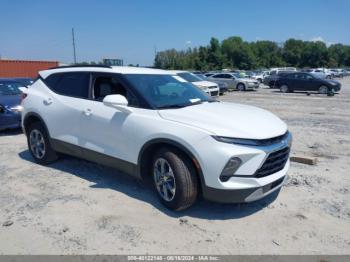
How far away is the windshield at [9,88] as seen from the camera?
9920 mm

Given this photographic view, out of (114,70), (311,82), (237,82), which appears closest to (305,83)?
(311,82)

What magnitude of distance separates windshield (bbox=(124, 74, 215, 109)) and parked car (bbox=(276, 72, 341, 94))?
67.3 ft

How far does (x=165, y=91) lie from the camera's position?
15.6 feet

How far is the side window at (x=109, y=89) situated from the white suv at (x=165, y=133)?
1 centimetres

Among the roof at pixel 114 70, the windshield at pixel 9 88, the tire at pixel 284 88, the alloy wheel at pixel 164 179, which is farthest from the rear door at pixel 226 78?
the alloy wheel at pixel 164 179

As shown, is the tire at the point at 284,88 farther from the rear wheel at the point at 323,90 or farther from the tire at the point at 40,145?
the tire at the point at 40,145

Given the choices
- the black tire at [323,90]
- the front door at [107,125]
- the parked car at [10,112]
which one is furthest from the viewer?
the black tire at [323,90]

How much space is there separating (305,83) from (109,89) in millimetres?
22263

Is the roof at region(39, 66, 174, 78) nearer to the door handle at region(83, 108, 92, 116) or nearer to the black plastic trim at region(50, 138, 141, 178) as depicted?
the door handle at region(83, 108, 92, 116)

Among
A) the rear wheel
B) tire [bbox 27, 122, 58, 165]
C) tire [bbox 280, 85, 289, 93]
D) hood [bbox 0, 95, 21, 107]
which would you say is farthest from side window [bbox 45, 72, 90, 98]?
tire [bbox 280, 85, 289, 93]

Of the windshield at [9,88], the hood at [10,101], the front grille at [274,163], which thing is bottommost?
the front grille at [274,163]

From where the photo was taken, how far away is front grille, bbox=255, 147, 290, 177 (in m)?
3.72

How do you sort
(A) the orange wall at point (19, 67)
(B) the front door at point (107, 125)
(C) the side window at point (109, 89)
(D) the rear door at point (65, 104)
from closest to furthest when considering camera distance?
(B) the front door at point (107, 125), (C) the side window at point (109, 89), (D) the rear door at point (65, 104), (A) the orange wall at point (19, 67)

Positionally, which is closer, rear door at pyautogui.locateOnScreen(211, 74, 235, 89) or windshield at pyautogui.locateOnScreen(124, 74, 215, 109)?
windshield at pyautogui.locateOnScreen(124, 74, 215, 109)
